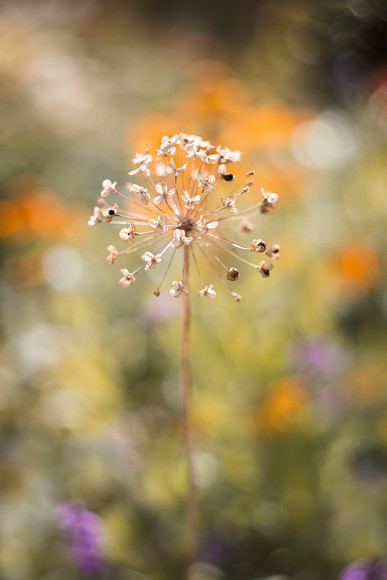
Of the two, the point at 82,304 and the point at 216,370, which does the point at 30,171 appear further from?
the point at 216,370

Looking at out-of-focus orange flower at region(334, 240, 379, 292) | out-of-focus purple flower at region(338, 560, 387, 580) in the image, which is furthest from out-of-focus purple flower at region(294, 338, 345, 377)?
out-of-focus purple flower at region(338, 560, 387, 580)

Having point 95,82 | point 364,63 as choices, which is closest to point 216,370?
point 364,63

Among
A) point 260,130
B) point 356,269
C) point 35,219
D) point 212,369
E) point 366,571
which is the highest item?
point 260,130

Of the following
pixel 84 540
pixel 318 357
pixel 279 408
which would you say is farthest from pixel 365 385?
pixel 84 540

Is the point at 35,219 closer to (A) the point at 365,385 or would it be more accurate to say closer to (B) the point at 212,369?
(B) the point at 212,369

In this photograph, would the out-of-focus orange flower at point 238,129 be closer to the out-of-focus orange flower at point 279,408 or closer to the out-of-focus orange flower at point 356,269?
the out-of-focus orange flower at point 356,269

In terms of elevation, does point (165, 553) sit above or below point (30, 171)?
below

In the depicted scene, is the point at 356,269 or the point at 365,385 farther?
the point at 356,269
